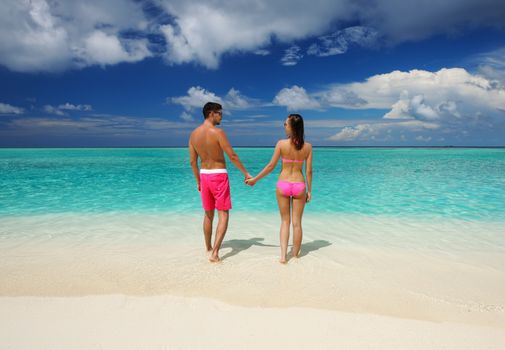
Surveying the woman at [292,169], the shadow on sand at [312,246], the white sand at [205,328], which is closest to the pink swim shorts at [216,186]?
the woman at [292,169]

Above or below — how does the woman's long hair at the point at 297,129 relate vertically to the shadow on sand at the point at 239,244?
above

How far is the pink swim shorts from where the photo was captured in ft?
14.4

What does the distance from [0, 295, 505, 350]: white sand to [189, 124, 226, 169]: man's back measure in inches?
75.1

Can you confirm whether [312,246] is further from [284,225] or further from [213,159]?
[213,159]

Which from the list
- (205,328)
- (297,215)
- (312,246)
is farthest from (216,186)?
(312,246)

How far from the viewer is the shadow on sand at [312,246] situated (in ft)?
17.3

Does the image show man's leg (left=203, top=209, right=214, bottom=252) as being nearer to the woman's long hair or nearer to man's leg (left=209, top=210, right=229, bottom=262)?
man's leg (left=209, top=210, right=229, bottom=262)

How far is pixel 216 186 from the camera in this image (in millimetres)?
4402

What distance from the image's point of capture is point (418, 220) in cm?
798

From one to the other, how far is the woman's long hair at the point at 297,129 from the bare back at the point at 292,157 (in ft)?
0.36

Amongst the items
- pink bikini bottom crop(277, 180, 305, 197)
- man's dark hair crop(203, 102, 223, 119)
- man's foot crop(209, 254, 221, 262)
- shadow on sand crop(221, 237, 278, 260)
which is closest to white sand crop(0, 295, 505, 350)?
man's foot crop(209, 254, 221, 262)

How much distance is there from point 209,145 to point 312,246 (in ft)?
9.47

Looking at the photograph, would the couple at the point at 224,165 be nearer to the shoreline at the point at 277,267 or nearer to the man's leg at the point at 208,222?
the man's leg at the point at 208,222

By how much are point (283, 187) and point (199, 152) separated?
1.35 metres
